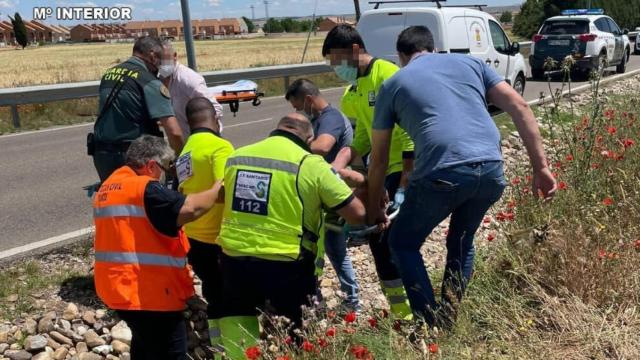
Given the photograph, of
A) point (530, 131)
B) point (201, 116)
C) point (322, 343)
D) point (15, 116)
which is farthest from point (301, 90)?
point (15, 116)

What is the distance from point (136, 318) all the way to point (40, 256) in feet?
8.06

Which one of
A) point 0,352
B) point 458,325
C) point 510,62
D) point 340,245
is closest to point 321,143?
point 340,245

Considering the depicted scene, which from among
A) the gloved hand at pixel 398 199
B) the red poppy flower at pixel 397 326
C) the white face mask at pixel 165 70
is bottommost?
the red poppy flower at pixel 397 326

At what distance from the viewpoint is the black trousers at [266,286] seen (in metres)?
3.29

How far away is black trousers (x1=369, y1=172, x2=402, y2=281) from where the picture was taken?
4254 millimetres

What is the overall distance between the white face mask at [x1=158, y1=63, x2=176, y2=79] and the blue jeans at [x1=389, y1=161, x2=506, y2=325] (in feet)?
7.17

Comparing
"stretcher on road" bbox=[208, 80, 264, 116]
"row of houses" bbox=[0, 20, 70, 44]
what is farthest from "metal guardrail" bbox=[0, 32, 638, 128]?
"row of houses" bbox=[0, 20, 70, 44]

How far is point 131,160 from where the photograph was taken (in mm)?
3441

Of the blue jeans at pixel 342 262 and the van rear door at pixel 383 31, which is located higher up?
the van rear door at pixel 383 31

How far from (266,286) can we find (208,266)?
Answer: 3.09 ft

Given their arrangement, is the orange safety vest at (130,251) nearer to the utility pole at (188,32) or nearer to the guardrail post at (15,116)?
the utility pole at (188,32)

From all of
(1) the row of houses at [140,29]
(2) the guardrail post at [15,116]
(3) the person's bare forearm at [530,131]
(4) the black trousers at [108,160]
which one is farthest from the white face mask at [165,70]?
(1) the row of houses at [140,29]

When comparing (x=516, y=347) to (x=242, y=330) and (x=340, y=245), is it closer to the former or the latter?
(x=242, y=330)

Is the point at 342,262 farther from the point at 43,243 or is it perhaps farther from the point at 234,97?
the point at 234,97
